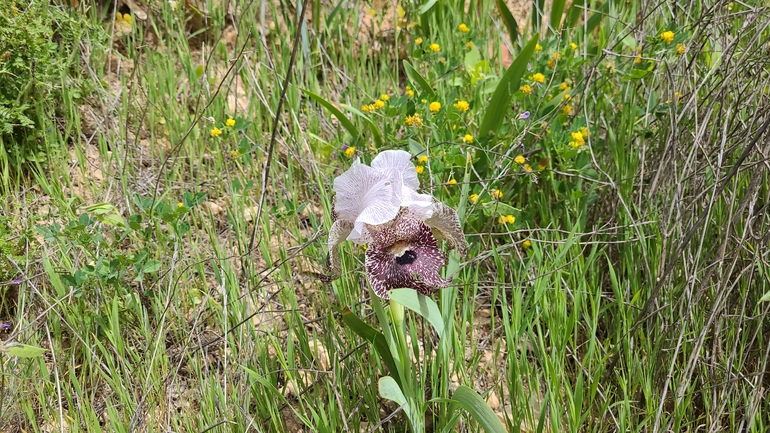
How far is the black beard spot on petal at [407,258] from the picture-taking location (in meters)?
1.46

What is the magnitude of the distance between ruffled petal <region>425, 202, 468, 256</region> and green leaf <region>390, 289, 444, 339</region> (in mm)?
148

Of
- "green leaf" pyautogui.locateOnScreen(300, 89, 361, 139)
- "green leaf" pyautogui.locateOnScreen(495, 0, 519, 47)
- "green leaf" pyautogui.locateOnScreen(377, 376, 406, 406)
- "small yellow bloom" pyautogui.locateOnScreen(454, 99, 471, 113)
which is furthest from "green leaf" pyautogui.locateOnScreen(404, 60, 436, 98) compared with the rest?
"green leaf" pyautogui.locateOnScreen(377, 376, 406, 406)

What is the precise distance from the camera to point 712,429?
173 centimetres

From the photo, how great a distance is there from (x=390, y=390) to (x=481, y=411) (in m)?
0.22

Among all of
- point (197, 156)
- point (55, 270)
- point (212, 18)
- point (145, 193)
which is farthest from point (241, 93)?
point (55, 270)

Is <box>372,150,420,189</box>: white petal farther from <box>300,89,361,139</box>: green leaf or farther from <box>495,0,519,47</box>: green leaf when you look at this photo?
<box>495,0,519,47</box>: green leaf

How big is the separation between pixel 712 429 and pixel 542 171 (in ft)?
3.30

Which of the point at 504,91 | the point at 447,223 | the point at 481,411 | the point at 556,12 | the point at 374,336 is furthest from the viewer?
the point at 556,12

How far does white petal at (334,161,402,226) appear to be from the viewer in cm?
141

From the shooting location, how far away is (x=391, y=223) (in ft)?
4.84

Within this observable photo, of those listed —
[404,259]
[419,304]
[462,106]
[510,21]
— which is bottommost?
[419,304]

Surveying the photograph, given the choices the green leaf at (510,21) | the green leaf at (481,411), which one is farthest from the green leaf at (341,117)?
the green leaf at (481,411)

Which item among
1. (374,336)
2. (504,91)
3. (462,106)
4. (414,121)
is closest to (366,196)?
(374,336)

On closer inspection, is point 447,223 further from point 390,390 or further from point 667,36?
point 667,36
